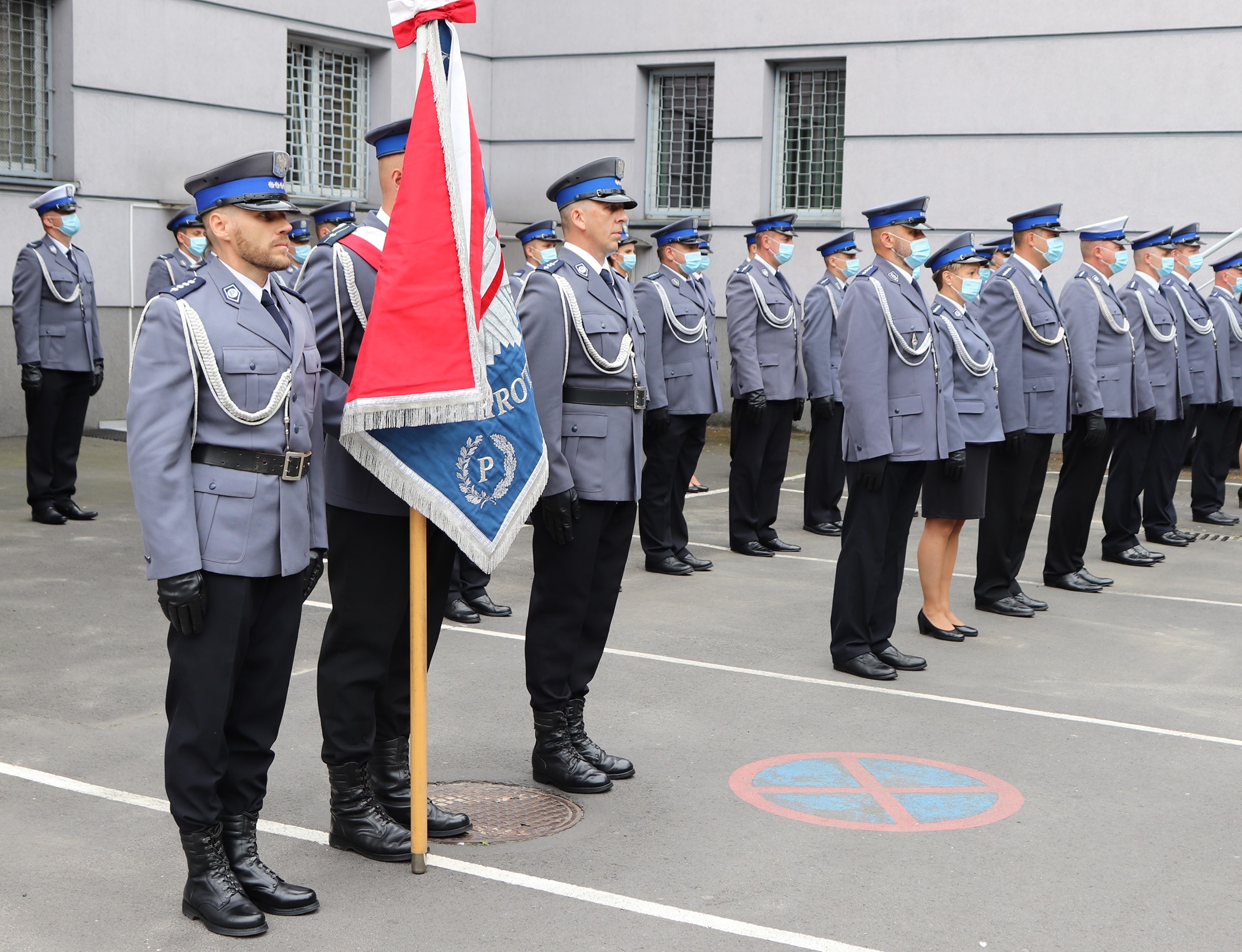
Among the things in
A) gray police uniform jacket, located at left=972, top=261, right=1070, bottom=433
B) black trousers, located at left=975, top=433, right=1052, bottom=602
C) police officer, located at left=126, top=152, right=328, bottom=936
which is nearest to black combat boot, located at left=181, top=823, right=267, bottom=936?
police officer, located at left=126, top=152, right=328, bottom=936

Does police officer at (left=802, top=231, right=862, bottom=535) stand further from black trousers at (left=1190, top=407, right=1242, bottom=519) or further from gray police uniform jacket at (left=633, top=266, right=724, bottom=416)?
black trousers at (left=1190, top=407, right=1242, bottom=519)

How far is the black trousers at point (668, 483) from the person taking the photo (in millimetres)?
9453

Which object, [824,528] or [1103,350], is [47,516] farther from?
[1103,350]

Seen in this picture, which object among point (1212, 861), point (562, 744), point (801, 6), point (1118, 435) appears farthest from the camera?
point (801, 6)

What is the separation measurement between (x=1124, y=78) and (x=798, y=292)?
13.8 ft

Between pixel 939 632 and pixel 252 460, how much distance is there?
4.72 metres

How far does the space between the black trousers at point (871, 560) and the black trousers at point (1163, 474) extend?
4490 millimetres

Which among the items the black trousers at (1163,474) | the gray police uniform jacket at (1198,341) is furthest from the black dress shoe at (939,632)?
the gray police uniform jacket at (1198,341)

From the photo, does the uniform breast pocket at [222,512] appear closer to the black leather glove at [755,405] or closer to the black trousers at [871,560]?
the black trousers at [871,560]

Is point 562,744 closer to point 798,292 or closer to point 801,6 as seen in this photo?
point 798,292

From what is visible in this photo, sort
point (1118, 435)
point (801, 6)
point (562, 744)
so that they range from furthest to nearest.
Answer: point (801, 6), point (1118, 435), point (562, 744)

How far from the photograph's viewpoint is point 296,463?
4.05 meters

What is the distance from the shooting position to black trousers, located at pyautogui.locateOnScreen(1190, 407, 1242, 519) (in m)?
12.2

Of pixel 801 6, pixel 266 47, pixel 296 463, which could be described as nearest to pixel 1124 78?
pixel 801 6
